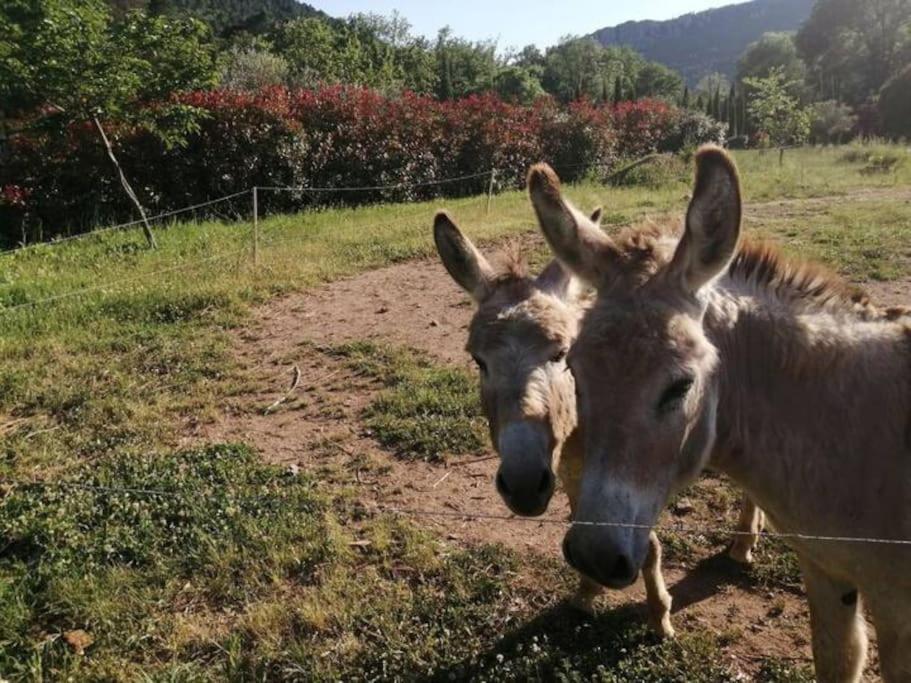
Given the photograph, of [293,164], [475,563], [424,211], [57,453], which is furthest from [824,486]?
[293,164]

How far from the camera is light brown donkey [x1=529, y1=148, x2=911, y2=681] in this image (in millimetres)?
1842

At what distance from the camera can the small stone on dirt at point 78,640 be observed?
3352 mm

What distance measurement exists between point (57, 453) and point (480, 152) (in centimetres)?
1580

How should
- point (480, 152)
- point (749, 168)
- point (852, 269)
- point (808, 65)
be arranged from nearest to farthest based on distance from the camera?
point (852, 269) → point (480, 152) → point (749, 168) → point (808, 65)

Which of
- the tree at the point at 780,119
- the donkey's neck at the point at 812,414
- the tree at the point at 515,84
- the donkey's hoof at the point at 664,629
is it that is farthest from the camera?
the tree at the point at 515,84

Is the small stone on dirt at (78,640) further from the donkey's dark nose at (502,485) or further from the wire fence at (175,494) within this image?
the donkey's dark nose at (502,485)

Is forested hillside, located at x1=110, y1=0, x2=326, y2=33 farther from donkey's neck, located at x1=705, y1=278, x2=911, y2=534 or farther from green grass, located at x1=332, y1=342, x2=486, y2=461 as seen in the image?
donkey's neck, located at x1=705, y1=278, x2=911, y2=534

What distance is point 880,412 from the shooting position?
6.95ft

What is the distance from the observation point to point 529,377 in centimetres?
298

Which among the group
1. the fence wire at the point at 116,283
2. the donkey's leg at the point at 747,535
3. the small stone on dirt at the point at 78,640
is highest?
the fence wire at the point at 116,283

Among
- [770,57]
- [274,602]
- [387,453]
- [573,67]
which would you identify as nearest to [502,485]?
[274,602]

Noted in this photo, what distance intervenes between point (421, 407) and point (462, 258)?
2.58 m

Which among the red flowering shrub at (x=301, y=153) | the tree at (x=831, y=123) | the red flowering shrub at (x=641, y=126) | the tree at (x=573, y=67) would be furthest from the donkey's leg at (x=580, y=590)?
the tree at (x=573, y=67)

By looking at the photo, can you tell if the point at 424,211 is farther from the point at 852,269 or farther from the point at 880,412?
the point at 880,412
